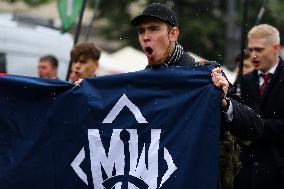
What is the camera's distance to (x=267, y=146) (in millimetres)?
6098

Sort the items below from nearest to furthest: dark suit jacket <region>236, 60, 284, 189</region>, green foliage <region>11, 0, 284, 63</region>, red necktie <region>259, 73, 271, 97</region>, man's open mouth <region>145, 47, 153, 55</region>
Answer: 1. man's open mouth <region>145, 47, 153, 55</region>
2. dark suit jacket <region>236, 60, 284, 189</region>
3. red necktie <region>259, 73, 271, 97</region>
4. green foliage <region>11, 0, 284, 63</region>

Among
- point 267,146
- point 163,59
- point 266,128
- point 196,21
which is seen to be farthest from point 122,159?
point 196,21

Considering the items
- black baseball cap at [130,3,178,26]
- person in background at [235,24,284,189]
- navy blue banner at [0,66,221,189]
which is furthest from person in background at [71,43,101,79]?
black baseball cap at [130,3,178,26]

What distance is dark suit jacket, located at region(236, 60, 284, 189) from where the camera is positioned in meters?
5.99

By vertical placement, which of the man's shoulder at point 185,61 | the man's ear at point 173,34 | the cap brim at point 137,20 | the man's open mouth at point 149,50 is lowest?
the man's shoulder at point 185,61

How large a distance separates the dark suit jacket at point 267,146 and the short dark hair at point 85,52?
147 cm

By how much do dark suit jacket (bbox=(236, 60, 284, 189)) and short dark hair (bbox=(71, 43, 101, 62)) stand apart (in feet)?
4.84

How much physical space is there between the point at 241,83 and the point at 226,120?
192 cm

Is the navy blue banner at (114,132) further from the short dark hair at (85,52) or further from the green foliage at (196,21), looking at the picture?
the green foliage at (196,21)

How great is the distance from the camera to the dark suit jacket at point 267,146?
236 inches

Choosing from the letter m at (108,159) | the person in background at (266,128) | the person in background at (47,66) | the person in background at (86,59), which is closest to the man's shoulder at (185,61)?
the letter m at (108,159)

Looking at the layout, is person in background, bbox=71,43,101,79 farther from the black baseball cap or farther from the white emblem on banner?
the white emblem on banner

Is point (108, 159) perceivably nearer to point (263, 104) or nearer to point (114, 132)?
point (114, 132)

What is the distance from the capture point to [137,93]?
15.5 feet
